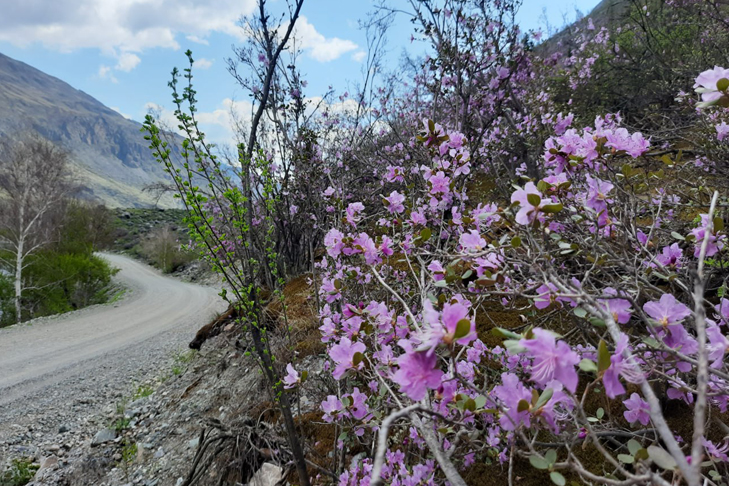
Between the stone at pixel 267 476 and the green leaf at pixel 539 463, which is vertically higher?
the green leaf at pixel 539 463

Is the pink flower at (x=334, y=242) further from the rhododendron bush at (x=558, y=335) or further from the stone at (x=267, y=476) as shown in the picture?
the stone at (x=267, y=476)

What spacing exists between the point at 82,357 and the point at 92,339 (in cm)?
154

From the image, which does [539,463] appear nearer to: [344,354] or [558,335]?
[558,335]

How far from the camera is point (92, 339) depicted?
31.3 ft

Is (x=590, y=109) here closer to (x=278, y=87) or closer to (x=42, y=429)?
(x=278, y=87)

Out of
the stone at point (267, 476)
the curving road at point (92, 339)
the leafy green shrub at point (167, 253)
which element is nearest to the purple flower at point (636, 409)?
the stone at point (267, 476)

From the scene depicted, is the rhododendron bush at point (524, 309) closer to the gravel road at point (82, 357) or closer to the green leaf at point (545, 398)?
the green leaf at point (545, 398)

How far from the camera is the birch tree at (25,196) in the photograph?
13453 millimetres

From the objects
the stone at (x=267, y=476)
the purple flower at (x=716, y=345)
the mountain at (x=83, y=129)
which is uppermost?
the mountain at (x=83, y=129)

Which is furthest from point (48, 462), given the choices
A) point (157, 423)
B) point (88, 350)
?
point (88, 350)

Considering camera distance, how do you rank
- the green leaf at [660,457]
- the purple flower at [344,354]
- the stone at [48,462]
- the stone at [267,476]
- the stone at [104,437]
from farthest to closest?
the stone at [104,437], the stone at [48,462], the stone at [267,476], the purple flower at [344,354], the green leaf at [660,457]

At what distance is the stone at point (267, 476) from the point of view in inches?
84.3

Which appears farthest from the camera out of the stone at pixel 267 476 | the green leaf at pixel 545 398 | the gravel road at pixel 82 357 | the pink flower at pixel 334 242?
the gravel road at pixel 82 357

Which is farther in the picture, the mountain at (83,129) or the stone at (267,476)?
the mountain at (83,129)
